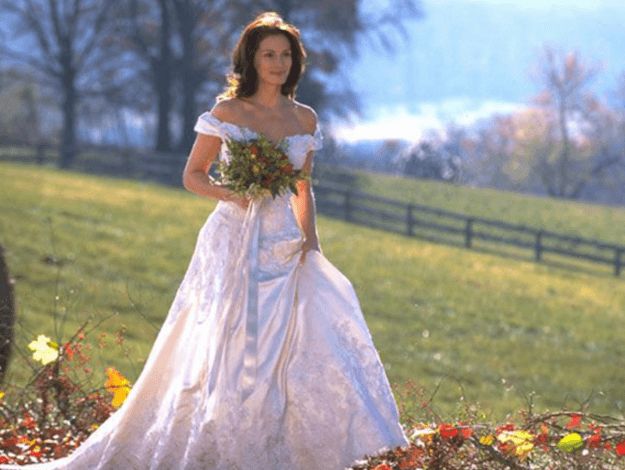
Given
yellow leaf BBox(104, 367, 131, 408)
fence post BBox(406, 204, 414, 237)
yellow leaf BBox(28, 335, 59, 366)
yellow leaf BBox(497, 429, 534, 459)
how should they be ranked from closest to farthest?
yellow leaf BBox(497, 429, 534, 459) < yellow leaf BBox(104, 367, 131, 408) < yellow leaf BBox(28, 335, 59, 366) < fence post BBox(406, 204, 414, 237)

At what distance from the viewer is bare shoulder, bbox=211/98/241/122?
22.2ft

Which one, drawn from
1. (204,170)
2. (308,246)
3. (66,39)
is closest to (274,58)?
(204,170)

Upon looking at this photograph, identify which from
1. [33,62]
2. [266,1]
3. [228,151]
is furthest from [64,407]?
[33,62]

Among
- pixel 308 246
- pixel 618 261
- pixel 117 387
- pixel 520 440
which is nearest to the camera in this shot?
pixel 520 440

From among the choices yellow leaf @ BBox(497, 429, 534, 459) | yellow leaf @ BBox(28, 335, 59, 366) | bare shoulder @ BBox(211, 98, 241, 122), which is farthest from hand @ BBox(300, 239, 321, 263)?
yellow leaf @ BBox(28, 335, 59, 366)

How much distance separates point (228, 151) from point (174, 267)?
15974mm

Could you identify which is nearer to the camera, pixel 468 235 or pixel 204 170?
pixel 204 170

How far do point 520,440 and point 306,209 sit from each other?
5.35ft

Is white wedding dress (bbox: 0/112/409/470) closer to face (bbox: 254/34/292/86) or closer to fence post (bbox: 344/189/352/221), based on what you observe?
face (bbox: 254/34/292/86)

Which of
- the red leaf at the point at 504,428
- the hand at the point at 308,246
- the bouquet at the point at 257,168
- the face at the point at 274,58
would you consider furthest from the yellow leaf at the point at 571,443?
the face at the point at 274,58

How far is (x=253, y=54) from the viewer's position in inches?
267

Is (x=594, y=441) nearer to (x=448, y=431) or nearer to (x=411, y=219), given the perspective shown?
(x=448, y=431)

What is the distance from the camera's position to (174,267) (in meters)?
22.6

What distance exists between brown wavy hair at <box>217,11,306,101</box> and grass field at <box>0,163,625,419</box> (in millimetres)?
6431
